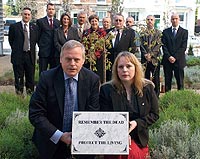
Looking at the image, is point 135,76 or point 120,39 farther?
point 120,39

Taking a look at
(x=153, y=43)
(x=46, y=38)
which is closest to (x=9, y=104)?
(x=46, y=38)

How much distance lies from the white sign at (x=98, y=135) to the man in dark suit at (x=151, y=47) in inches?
184

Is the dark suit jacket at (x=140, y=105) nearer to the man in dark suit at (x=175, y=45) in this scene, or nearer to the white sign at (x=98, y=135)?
the white sign at (x=98, y=135)

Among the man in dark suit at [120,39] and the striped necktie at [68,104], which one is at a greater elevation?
the man in dark suit at [120,39]

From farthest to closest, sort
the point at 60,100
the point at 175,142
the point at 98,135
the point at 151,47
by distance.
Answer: the point at 151,47, the point at 175,142, the point at 60,100, the point at 98,135

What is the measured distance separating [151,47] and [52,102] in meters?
4.72

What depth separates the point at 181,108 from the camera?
6301mm

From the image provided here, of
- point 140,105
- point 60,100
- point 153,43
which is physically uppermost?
point 153,43

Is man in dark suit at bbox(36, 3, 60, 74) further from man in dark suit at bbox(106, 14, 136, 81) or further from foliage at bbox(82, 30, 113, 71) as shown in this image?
man in dark suit at bbox(106, 14, 136, 81)

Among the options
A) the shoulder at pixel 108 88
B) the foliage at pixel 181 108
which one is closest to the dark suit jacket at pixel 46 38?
the foliage at pixel 181 108

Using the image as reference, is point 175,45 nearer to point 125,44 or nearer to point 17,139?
point 125,44

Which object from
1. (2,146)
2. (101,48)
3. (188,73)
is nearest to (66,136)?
(2,146)

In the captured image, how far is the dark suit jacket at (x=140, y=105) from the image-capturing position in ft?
12.3

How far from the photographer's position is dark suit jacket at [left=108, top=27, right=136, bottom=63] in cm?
730
